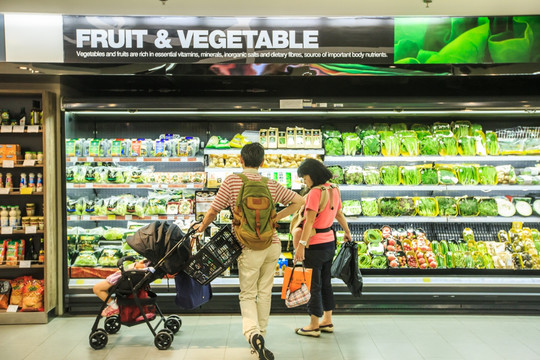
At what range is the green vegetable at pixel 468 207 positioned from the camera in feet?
18.7

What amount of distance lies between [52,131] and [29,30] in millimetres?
979

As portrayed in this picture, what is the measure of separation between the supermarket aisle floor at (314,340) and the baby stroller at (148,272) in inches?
5.3

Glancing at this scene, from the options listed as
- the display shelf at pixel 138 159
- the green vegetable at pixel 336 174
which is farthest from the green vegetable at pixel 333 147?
the display shelf at pixel 138 159

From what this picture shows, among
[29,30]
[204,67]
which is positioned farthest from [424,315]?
[29,30]

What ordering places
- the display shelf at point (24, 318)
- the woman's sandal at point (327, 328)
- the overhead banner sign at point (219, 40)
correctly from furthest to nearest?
the display shelf at point (24, 318)
the overhead banner sign at point (219, 40)
the woman's sandal at point (327, 328)

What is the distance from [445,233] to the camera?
6.05 m

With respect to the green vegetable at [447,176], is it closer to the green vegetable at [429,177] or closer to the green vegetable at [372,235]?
the green vegetable at [429,177]

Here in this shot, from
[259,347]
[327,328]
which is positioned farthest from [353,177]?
[259,347]

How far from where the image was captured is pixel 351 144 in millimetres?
5688

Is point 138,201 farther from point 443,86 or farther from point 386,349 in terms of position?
point 443,86

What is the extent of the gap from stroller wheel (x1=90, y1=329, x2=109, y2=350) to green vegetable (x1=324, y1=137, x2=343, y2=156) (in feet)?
9.35

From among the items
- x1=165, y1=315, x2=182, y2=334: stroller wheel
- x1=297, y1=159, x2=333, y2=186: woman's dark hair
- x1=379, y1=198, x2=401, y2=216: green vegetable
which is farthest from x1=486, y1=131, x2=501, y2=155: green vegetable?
x1=165, y1=315, x2=182, y2=334: stroller wheel

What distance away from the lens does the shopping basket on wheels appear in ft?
14.0

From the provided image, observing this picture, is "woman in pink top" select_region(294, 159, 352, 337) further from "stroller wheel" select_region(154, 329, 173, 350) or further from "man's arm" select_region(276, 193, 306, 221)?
"stroller wheel" select_region(154, 329, 173, 350)
